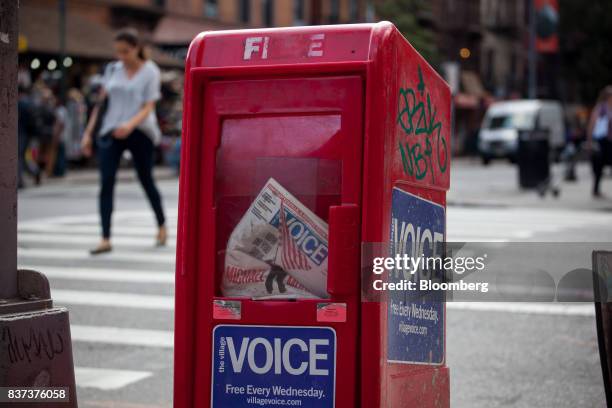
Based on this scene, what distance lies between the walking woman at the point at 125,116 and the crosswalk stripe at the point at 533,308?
3.29 m

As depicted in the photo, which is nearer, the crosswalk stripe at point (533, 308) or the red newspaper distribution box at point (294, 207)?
the red newspaper distribution box at point (294, 207)

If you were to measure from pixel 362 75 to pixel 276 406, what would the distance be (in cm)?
101

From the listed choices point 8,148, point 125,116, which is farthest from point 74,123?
point 8,148

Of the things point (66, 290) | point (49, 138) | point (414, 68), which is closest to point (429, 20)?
point (49, 138)

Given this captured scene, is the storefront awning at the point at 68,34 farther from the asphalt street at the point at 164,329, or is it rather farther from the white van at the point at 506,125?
the white van at the point at 506,125

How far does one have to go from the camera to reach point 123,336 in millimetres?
6367

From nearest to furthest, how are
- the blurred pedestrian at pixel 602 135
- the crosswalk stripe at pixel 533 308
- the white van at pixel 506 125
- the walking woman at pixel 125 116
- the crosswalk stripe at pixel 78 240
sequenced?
the crosswalk stripe at pixel 533 308 < the walking woman at pixel 125 116 < the crosswalk stripe at pixel 78 240 < the blurred pedestrian at pixel 602 135 < the white van at pixel 506 125

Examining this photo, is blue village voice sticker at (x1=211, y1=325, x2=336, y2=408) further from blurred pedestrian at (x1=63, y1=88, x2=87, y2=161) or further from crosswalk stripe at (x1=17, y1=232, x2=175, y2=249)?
blurred pedestrian at (x1=63, y1=88, x2=87, y2=161)

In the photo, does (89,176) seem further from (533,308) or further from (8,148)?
(8,148)

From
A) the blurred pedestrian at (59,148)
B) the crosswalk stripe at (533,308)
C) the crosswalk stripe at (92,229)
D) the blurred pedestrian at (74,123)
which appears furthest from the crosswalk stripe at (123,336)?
the blurred pedestrian at (74,123)

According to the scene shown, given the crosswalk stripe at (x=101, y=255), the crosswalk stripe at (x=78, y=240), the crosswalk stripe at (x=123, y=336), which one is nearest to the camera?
the crosswalk stripe at (x=123, y=336)

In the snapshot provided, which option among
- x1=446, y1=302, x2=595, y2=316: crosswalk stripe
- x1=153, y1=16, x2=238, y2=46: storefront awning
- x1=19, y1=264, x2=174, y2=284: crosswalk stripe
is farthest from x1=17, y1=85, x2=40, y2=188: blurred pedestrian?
x1=153, y1=16, x2=238, y2=46: storefront awning

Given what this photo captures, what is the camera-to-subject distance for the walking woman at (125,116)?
922 cm
